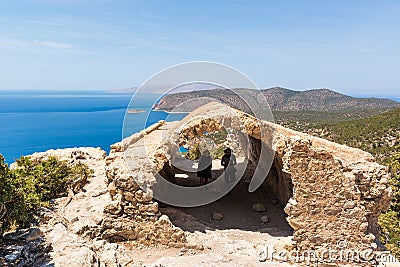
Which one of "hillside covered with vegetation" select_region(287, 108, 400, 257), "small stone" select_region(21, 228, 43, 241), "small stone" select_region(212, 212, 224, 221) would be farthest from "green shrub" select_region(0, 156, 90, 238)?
"hillside covered with vegetation" select_region(287, 108, 400, 257)

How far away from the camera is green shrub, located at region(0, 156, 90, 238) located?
6410 mm

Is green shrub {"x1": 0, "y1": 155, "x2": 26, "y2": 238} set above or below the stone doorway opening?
above

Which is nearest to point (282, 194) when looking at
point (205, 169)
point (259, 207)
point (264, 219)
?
point (259, 207)

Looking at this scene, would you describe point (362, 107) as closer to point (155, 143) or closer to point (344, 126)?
point (344, 126)

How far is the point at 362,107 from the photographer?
68188 millimetres

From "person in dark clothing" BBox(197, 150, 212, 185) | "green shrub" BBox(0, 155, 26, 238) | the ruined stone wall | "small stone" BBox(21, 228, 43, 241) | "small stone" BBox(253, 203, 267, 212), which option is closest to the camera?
"green shrub" BBox(0, 155, 26, 238)

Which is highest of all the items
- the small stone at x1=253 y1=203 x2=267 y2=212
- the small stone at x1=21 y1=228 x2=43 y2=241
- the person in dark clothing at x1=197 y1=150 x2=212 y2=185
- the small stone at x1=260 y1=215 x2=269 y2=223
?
the person in dark clothing at x1=197 y1=150 x2=212 y2=185

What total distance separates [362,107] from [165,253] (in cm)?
7081

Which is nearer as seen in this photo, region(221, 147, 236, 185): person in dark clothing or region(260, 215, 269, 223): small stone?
region(260, 215, 269, 223): small stone

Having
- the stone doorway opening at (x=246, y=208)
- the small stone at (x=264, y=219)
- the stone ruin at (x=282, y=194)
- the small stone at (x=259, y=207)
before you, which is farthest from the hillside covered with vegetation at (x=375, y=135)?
the stone ruin at (x=282, y=194)

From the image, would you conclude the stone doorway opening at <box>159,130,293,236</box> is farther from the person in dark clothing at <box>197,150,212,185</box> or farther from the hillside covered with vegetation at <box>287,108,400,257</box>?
the hillside covered with vegetation at <box>287,108,400,257</box>

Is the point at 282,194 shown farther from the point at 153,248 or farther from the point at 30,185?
the point at 30,185

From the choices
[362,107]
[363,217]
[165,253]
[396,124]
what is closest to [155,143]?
[165,253]

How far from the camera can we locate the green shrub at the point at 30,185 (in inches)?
252
